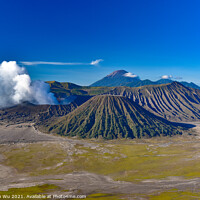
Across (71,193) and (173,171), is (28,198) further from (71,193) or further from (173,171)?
(173,171)

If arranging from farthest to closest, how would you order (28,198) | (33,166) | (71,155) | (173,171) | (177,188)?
(71,155) < (33,166) < (173,171) < (177,188) < (28,198)

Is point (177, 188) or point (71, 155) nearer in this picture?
point (177, 188)

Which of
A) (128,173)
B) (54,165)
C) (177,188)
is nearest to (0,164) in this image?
(54,165)

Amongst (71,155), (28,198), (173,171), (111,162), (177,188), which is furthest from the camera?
(71,155)

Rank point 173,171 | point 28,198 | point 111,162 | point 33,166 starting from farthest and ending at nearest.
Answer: point 111,162
point 33,166
point 173,171
point 28,198

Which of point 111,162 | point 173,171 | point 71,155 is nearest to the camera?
point 173,171

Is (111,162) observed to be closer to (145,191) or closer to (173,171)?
(173,171)

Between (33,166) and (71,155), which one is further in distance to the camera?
(71,155)

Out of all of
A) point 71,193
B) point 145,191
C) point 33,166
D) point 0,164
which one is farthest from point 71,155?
point 145,191
